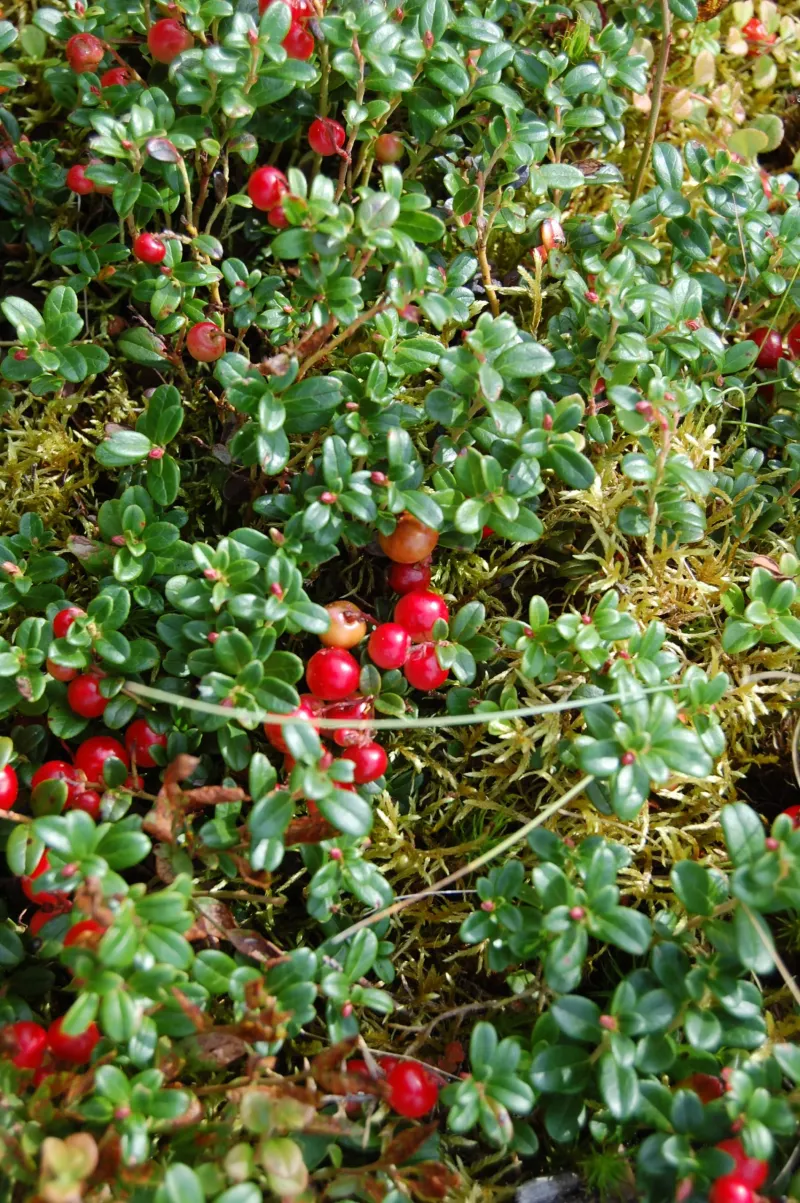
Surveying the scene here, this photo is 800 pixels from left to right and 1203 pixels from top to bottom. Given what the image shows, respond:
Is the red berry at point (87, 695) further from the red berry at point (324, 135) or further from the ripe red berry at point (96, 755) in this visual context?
the red berry at point (324, 135)

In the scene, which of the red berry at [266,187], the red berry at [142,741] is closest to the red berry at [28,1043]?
the red berry at [142,741]

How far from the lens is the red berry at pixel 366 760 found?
6.92 feet

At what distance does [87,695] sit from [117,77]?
1.59 meters

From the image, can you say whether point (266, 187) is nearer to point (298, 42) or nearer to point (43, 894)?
point (298, 42)

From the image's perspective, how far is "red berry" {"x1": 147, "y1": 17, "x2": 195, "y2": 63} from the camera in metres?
2.43

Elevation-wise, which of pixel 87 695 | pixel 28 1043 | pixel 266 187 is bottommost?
pixel 28 1043

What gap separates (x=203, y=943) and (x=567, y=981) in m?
0.75

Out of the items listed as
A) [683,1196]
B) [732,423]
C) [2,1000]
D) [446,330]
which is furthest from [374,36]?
[683,1196]

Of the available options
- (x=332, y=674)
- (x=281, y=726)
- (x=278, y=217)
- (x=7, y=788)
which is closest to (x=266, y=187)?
(x=278, y=217)

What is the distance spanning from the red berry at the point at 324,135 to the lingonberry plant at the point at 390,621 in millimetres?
16

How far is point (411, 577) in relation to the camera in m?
2.40

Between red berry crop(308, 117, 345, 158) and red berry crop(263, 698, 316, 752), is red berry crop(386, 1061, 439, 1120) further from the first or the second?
red berry crop(308, 117, 345, 158)

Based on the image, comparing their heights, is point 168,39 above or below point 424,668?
above

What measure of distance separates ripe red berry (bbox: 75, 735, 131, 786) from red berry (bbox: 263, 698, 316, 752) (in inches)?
12.9
